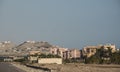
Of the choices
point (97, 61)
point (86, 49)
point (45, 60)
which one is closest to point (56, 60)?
point (45, 60)

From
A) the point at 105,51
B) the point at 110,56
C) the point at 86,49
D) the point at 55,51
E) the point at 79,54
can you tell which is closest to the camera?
the point at 110,56

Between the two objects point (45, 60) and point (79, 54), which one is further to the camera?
point (79, 54)

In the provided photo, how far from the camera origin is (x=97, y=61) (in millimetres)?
86750

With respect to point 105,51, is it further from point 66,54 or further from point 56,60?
point 66,54

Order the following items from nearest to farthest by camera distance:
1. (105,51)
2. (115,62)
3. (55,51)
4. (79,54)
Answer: (115,62) → (105,51) → (79,54) → (55,51)

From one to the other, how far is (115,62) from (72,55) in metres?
67.9

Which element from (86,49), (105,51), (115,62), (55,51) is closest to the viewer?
(115,62)

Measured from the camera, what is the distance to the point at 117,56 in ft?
279

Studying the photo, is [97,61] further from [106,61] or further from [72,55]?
[72,55]

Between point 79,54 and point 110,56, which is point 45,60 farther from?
point 79,54

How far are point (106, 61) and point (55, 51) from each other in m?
96.8

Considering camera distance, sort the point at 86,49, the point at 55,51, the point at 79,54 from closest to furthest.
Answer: the point at 86,49 < the point at 79,54 < the point at 55,51

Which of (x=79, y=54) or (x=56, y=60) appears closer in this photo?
(x=56, y=60)

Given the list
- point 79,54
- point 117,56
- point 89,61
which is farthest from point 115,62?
point 79,54
